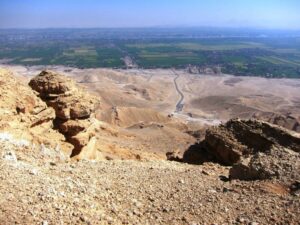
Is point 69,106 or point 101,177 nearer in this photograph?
point 101,177

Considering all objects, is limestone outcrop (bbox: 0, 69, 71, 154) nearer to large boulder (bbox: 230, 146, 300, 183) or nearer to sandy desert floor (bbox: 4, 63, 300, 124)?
large boulder (bbox: 230, 146, 300, 183)

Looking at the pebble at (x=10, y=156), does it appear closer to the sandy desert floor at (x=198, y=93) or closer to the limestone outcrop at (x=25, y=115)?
the limestone outcrop at (x=25, y=115)

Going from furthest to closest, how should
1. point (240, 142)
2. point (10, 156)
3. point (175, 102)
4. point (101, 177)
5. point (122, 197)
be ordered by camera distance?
point (175, 102)
point (240, 142)
point (101, 177)
point (10, 156)
point (122, 197)

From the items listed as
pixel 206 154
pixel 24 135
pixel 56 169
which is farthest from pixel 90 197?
pixel 206 154

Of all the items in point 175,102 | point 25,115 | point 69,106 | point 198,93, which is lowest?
point 198,93

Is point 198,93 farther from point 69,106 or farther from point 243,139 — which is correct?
point 69,106

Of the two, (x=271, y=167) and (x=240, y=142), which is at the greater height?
(x=271, y=167)

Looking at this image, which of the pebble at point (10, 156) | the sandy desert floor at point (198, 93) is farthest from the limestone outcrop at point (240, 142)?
the sandy desert floor at point (198, 93)

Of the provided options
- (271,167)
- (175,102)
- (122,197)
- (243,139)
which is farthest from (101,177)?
(175,102)

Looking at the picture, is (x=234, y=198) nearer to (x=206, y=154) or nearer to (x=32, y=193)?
(x=32, y=193)
